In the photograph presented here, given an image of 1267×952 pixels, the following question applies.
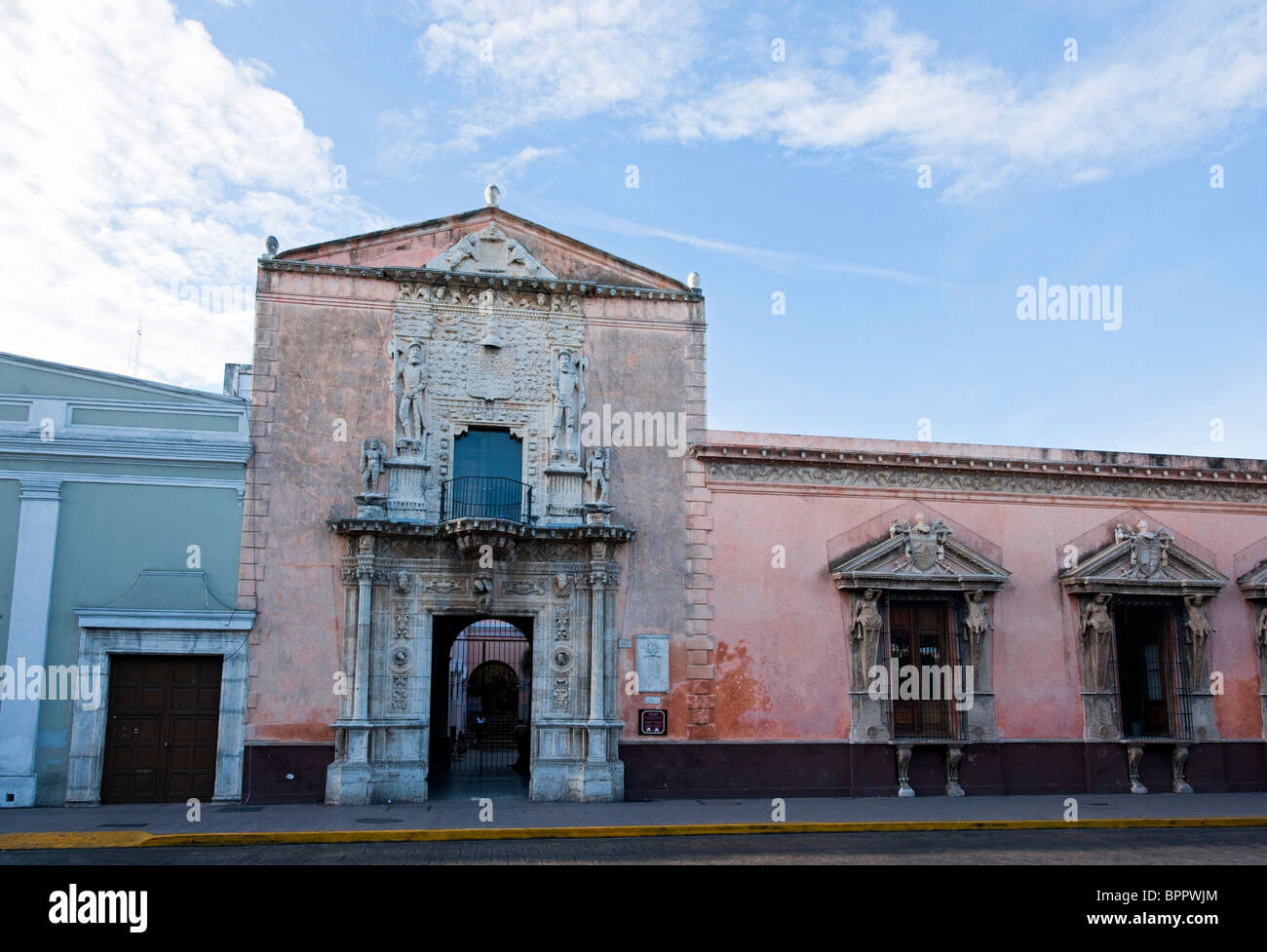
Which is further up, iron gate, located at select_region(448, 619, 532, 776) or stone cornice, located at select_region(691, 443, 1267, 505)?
stone cornice, located at select_region(691, 443, 1267, 505)

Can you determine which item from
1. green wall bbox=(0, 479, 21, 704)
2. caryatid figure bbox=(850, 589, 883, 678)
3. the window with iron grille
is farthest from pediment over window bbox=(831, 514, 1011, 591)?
green wall bbox=(0, 479, 21, 704)

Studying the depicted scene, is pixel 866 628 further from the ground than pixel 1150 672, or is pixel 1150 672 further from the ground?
pixel 866 628

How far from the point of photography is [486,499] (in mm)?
17812

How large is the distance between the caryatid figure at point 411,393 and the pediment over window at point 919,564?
7607 mm

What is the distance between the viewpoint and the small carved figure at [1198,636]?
19.6 meters

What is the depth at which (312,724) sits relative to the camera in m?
16.6

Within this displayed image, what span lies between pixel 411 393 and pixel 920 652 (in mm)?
9932

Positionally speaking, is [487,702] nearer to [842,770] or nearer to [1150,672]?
[842,770]

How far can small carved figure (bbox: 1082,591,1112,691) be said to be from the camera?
19.1 metres

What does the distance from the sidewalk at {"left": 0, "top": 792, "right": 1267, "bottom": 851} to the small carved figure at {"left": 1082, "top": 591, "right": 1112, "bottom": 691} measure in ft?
7.40

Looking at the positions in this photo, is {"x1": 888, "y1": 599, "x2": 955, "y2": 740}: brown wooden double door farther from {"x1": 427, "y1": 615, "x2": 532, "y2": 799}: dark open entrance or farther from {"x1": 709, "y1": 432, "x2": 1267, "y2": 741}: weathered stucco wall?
{"x1": 427, "y1": 615, "x2": 532, "y2": 799}: dark open entrance

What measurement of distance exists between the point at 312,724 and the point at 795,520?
28.7 feet

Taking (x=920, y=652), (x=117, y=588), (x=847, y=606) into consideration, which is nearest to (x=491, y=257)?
(x=117, y=588)
